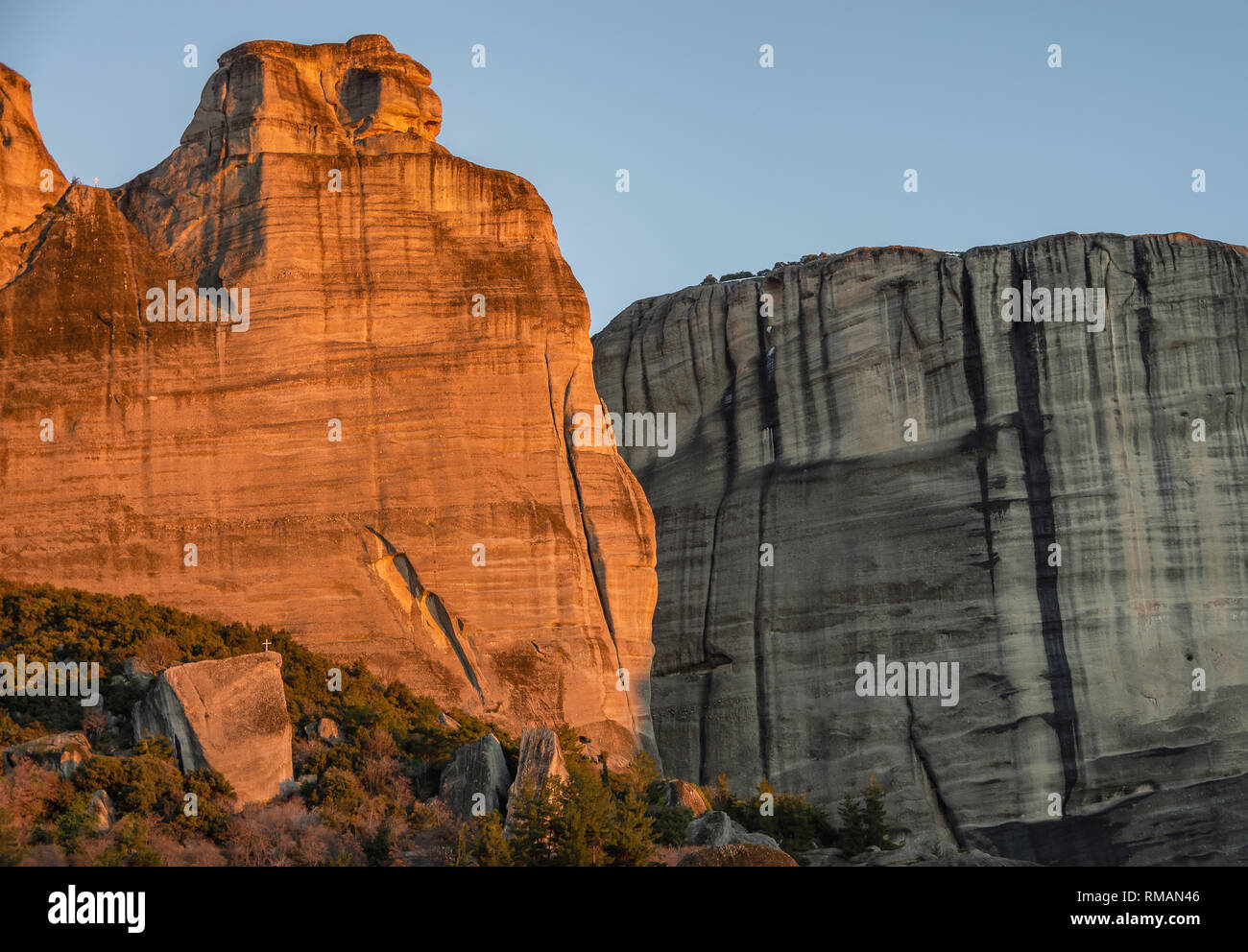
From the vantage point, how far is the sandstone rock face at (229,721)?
28.9m

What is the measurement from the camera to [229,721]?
29312mm

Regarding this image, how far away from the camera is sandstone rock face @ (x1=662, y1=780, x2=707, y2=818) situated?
33062 millimetres

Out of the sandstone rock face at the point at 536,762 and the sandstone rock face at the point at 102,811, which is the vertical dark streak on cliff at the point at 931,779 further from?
the sandstone rock face at the point at 102,811

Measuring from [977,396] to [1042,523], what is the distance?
4416 mm

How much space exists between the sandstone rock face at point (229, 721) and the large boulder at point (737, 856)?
7.08 m

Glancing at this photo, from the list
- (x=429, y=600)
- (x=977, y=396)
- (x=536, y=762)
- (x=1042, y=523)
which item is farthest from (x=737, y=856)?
(x=977, y=396)

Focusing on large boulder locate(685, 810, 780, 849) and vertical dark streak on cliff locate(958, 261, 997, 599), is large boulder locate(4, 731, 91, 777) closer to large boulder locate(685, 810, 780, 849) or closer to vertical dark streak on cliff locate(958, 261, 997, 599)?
large boulder locate(685, 810, 780, 849)

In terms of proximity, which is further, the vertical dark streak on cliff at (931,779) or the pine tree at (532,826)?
the vertical dark streak on cliff at (931,779)

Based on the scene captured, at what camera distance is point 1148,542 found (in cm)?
4966

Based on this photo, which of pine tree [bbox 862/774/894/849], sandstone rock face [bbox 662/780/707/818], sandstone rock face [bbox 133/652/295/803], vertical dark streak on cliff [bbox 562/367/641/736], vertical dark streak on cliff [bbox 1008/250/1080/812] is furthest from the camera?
vertical dark streak on cliff [bbox 1008/250/1080/812]

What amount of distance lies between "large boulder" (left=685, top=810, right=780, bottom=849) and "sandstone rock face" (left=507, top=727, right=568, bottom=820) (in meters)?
2.63

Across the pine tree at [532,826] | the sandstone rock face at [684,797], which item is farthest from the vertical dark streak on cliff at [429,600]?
the pine tree at [532,826]

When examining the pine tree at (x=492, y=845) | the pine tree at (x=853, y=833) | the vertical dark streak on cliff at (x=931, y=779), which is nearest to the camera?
the pine tree at (x=492, y=845)

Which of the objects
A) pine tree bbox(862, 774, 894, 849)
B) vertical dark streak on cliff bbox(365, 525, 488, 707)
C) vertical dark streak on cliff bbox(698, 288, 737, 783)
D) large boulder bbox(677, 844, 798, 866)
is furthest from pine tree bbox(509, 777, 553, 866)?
vertical dark streak on cliff bbox(698, 288, 737, 783)
